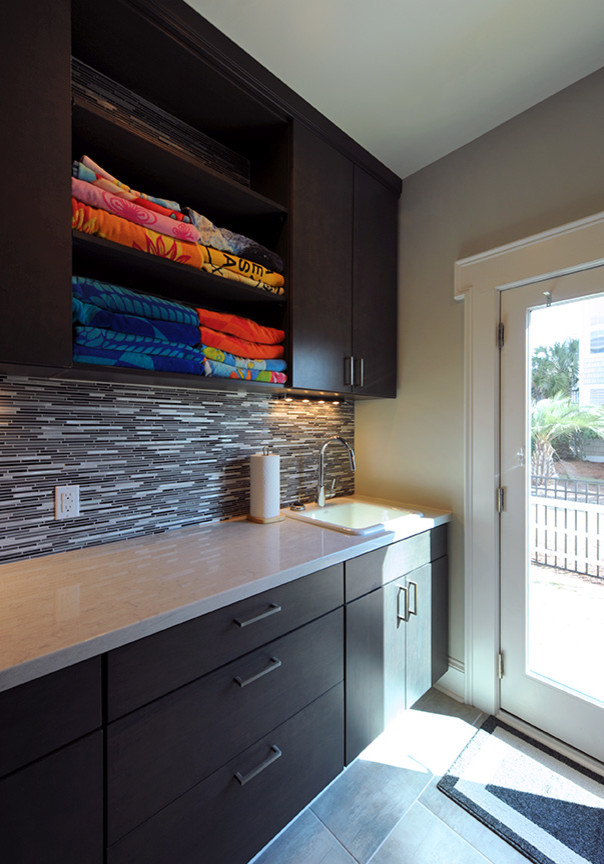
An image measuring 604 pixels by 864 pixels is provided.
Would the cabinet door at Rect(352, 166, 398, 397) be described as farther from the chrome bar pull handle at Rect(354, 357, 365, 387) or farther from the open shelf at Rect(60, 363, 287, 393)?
the open shelf at Rect(60, 363, 287, 393)

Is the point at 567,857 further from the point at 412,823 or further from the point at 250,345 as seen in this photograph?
the point at 250,345

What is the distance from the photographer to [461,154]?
1.84m

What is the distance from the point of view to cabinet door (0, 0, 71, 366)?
88cm

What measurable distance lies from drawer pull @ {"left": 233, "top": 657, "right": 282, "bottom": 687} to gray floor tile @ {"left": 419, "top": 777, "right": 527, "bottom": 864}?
0.85m

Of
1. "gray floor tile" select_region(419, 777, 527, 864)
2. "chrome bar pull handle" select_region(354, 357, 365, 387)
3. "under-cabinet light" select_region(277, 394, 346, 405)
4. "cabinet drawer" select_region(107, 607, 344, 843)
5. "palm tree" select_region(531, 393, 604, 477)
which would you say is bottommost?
"gray floor tile" select_region(419, 777, 527, 864)

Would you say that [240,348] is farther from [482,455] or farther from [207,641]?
[482,455]

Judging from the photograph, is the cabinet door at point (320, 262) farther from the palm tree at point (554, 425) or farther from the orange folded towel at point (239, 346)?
the palm tree at point (554, 425)

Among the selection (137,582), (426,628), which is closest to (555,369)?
(426,628)

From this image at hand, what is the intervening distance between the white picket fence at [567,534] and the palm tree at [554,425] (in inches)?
5.9

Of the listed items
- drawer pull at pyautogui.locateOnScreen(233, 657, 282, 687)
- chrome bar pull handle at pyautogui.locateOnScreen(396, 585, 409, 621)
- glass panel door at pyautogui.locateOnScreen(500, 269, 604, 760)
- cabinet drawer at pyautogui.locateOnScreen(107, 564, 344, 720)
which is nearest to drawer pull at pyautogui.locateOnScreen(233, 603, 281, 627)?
cabinet drawer at pyautogui.locateOnScreen(107, 564, 344, 720)

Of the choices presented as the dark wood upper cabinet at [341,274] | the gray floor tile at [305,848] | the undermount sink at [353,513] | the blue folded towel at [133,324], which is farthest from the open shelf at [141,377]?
the gray floor tile at [305,848]

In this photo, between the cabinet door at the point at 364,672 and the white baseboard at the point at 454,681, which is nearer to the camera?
the cabinet door at the point at 364,672

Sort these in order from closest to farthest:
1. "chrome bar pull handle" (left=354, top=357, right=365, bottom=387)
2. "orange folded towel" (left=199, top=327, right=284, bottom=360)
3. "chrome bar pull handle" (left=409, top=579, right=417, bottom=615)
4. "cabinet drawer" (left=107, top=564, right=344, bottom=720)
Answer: "cabinet drawer" (left=107, top=564, right=344, bottom=720) → "orange folded towel" (left=199, top=327, right=284, bottom=360) → "chrome bar pull handle" (left=409, top=579, right=417, bottom=615) → "chrome bar pull handle" (left=354, top=357, right=365, bottom=387)

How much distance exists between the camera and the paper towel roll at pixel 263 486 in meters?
1.63
